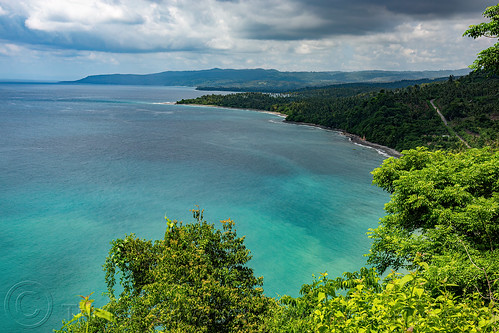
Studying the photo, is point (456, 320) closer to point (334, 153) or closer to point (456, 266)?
point (456, 266)

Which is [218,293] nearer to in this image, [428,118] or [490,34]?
[490,34]

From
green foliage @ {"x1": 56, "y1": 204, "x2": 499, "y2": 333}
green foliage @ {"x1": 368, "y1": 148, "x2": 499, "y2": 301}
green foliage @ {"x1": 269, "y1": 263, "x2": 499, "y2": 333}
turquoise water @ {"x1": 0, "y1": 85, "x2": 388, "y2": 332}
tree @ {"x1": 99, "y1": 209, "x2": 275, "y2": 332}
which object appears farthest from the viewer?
turquoise water @ {"x1": 0, "y1": 85, "x2": 388, "y2": 332}

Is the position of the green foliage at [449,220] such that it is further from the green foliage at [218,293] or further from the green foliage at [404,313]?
the green foliage at [404,313]

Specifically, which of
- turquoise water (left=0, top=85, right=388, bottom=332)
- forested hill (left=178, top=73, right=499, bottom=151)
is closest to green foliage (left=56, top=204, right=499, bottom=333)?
turquoise water (left=0, top=85, right=388, bottom=332)

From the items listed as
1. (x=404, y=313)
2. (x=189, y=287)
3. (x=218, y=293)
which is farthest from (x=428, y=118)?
(x=404, y=313)

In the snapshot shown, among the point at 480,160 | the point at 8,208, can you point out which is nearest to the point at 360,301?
the point at 480,160

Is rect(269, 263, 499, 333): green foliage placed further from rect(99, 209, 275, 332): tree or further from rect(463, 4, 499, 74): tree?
rect(463, 4, 499, 74): tree
